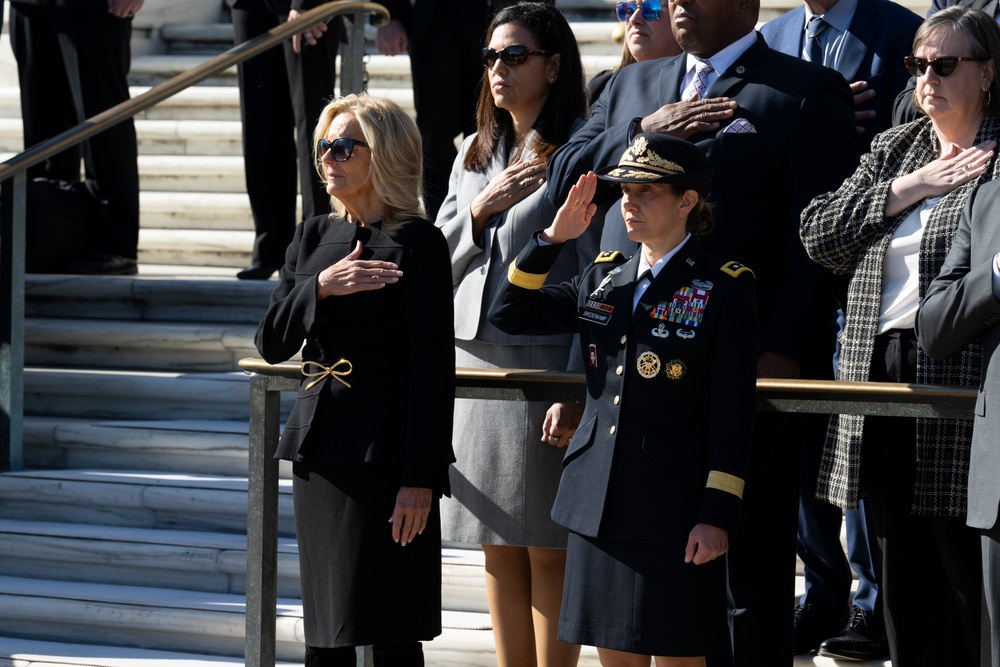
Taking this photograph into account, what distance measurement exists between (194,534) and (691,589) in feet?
8.18

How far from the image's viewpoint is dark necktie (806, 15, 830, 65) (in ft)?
13.0

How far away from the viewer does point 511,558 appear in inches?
144

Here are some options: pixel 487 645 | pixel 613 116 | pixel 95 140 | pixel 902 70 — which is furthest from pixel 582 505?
pixel 95 140

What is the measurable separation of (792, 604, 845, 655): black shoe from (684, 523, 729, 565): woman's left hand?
1113 millimetres

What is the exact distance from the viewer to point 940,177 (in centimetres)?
306

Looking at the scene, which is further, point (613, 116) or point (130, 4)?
point (130, 4)

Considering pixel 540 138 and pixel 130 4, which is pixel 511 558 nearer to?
pixel 540 138

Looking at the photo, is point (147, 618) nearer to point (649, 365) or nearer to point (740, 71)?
point (649, 365)

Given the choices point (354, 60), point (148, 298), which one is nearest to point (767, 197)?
point (354, 60)

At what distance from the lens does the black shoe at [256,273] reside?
6352 mm

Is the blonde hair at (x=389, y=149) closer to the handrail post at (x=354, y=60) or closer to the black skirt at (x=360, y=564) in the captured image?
the black skirt at (x=360, y=564)

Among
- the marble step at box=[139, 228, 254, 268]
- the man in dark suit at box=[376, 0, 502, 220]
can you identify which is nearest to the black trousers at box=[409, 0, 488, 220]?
the man in dark suit at box=[376, 0, 502, 220]

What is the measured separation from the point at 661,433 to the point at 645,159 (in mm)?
552

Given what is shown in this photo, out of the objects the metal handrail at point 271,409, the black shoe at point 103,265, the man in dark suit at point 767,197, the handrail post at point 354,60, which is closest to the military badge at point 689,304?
the metal handrail at point 271,409
